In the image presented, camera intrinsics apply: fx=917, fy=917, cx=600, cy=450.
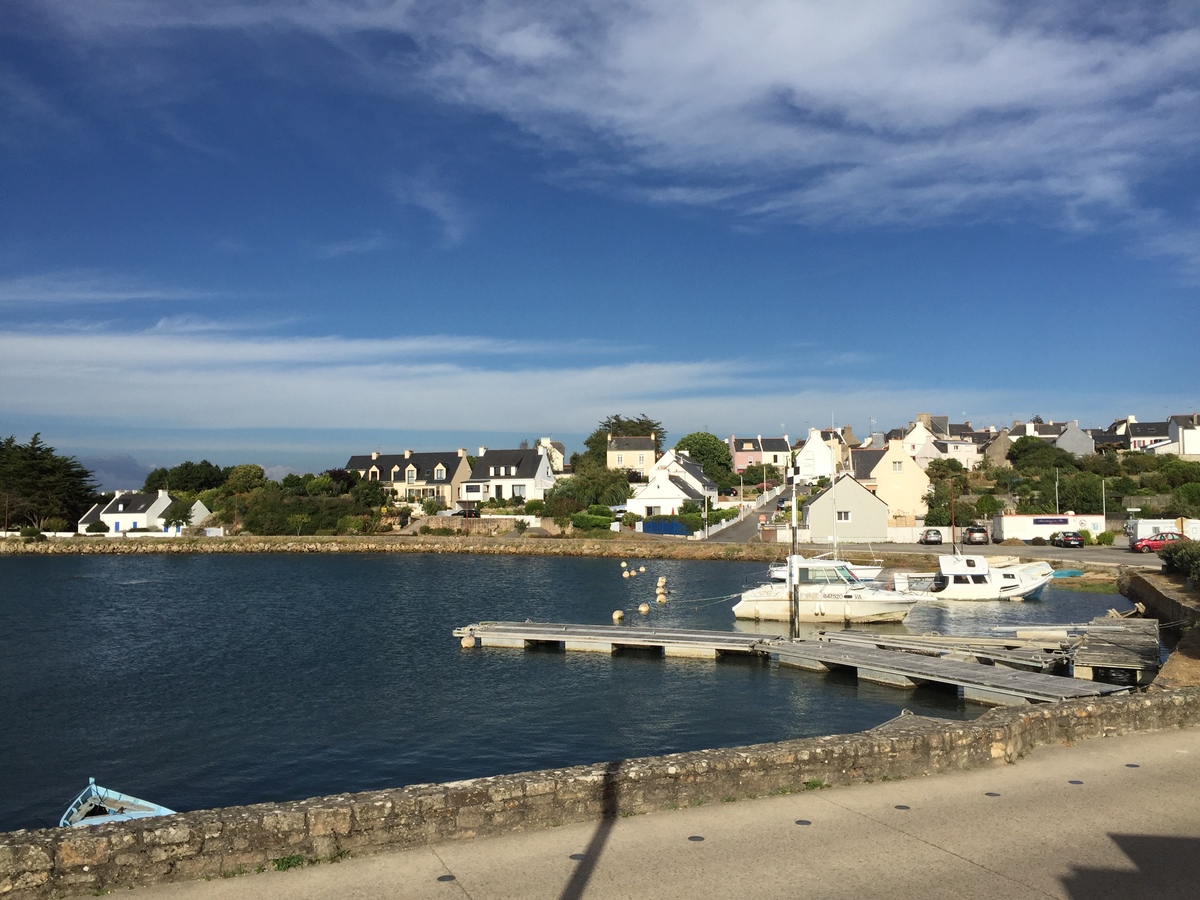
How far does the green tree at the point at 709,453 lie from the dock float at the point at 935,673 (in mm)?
84859

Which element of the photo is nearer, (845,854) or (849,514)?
(845,854)

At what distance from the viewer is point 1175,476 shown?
79.3m

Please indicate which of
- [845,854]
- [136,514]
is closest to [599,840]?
[845,854]

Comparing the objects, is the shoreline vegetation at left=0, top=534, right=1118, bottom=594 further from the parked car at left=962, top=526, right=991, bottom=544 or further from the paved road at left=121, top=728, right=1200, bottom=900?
the paved road at left=121, top=728, right=1200, bottom=900

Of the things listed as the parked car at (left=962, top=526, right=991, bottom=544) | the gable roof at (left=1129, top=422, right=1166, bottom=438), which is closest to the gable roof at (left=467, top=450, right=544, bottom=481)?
the parked car at (left=962, top=526, right=991, bottom=544)

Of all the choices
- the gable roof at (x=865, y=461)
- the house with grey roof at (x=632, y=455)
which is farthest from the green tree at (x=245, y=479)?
the gable roof at (x=865, y=461)

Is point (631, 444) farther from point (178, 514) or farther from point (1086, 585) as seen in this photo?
point (1086, 585)

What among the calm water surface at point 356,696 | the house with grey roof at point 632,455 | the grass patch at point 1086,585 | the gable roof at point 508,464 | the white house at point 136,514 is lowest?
the calm water surface at point 356,696

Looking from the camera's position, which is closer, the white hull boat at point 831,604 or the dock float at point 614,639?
the dock float at point 614,639

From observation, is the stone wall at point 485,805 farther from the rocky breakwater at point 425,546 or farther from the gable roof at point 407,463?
the gable roof at point 407,463

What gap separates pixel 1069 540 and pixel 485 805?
57.9 m

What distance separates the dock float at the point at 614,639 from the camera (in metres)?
30.9

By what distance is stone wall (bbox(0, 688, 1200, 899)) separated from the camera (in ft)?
25.5

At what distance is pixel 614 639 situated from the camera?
32531 millimetres
